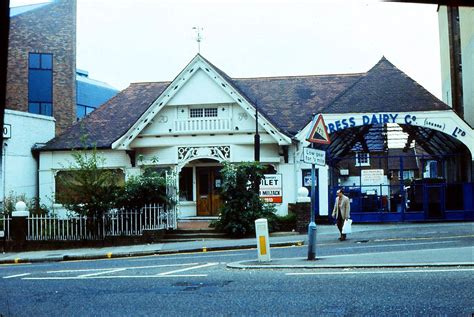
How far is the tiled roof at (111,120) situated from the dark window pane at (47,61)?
6895mm

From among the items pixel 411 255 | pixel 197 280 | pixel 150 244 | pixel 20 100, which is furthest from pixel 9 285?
pixel 20 100

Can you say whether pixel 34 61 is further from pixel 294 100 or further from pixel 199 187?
pixel 294 100

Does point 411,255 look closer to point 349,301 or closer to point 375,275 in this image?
point 375,275

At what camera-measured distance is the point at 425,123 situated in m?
24.6

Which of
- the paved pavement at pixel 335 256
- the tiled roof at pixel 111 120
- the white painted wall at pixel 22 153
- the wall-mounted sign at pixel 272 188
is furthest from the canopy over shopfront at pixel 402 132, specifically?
the white painted wall at pixel 22 153

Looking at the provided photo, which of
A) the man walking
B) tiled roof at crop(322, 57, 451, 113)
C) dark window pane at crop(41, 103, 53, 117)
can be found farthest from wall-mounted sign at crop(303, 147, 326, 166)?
dark window pane at crop(41, 103, 53, 117)

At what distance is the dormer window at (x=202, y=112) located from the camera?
26656mm

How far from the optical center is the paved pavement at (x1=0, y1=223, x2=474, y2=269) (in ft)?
40.8

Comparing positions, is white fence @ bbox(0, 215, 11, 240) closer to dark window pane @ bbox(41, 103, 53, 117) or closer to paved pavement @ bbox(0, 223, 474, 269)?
paved pavement @ bbox(0, 223, 474, 269)

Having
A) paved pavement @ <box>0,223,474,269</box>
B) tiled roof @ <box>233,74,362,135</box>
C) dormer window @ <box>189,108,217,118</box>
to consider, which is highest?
tiled roof @ <box>233,74,362,135</box>

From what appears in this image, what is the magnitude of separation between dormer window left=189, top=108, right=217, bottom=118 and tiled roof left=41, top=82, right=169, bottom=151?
2.35m

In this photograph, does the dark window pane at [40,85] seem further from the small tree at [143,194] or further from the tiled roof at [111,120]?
the small tree at [143,194]

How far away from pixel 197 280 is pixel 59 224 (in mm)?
11702

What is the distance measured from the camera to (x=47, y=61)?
37438 mm
